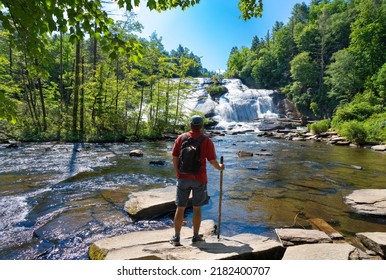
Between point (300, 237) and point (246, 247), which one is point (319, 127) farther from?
point (246, 247)

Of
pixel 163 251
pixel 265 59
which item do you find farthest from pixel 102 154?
pixel 265 59

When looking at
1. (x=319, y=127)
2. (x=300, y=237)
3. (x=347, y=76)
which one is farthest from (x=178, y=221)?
(x=347, y=76)

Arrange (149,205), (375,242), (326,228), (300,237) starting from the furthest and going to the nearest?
(149,205) → (326,228) → (300,237) → (375,242)

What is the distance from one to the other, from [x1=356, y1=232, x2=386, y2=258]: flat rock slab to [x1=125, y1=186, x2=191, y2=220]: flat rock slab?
3.97 m

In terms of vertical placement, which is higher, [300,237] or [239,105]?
[239,105]

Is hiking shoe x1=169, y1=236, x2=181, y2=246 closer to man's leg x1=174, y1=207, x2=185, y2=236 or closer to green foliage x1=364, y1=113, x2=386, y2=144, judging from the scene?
man's leg x1=174, y1=207, x2=185, y2=236

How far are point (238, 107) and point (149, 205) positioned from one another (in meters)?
36.2

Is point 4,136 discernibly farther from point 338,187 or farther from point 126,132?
point 338,187

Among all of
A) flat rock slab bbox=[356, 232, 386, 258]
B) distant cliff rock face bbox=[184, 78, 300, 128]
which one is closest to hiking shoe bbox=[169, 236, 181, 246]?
flat rock slab bbox=[356, 232, 386, 258]

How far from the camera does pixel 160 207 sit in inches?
251

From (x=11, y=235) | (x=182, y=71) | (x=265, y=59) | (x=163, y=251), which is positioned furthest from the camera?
(x=265, y=59)

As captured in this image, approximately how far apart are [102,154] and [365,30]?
43409mm

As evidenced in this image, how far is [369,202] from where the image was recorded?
7043 millimetres

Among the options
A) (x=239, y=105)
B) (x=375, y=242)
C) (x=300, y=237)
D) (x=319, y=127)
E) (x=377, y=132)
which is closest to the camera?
(x=375, y=242)
